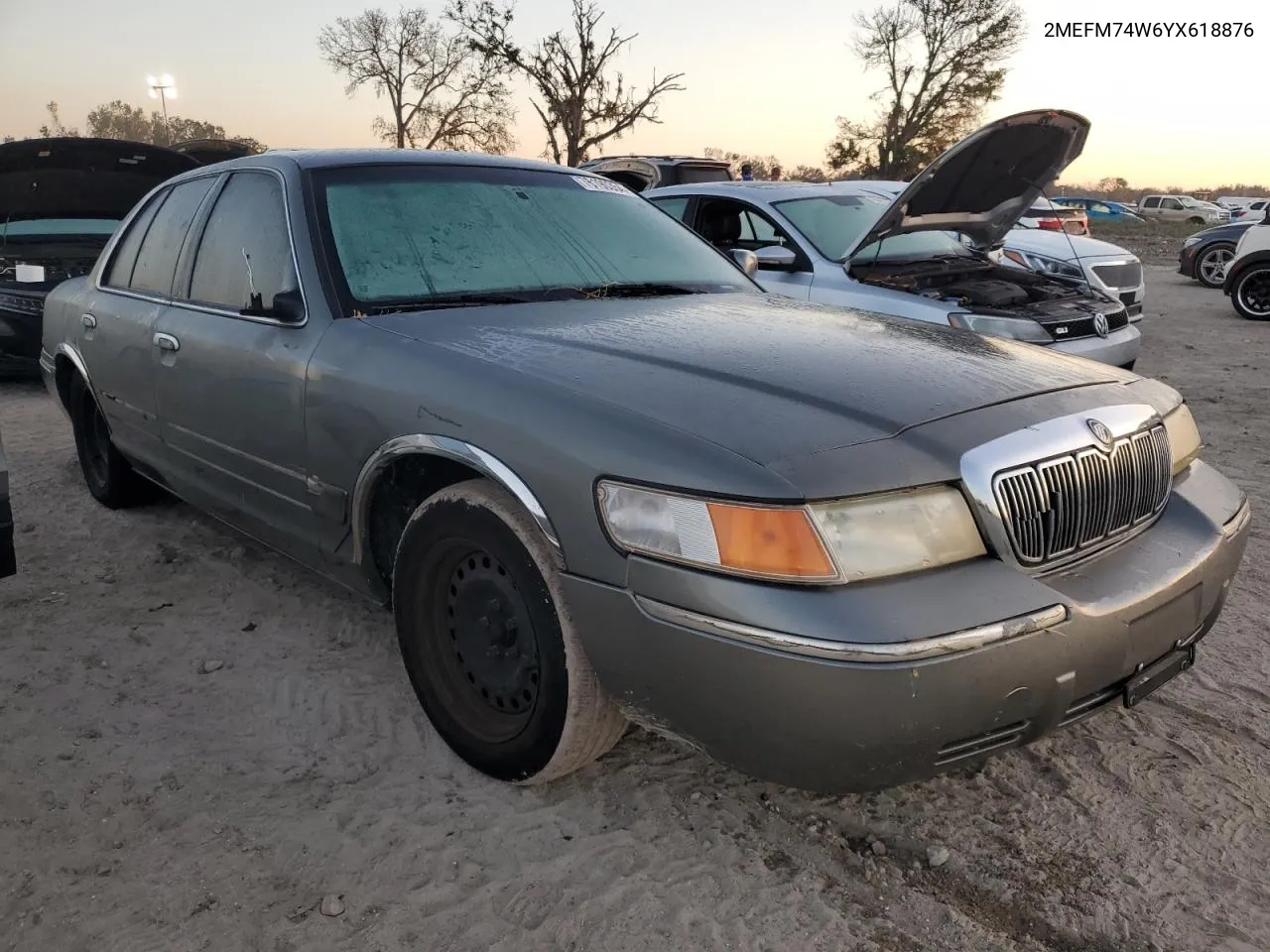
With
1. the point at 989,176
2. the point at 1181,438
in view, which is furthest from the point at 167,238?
the point at 989,176

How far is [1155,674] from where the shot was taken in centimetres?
207

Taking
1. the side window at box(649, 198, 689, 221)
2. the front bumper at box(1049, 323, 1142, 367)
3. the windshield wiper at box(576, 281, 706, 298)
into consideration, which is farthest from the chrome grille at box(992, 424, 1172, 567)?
the side window at box(649, 198, 689, 221)

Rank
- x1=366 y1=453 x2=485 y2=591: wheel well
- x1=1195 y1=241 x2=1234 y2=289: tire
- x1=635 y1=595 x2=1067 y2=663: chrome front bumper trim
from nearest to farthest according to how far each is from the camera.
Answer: x1=635 y1=595 x2=1067 y2=663: chrome front bumper trim
x1=366 y1=453 x2=485 y2=591: wheel well
x1=1195 y1=241 x2=1234 y2=289: tire

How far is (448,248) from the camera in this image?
113 inches

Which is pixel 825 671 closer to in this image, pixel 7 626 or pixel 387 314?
pixel 387 314

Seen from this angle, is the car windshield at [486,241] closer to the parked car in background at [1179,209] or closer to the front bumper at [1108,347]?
the front bumper at [1108,347]

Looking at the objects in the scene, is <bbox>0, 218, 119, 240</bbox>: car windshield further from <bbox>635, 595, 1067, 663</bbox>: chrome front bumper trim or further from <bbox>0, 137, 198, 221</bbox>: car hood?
<bbox>635, 595, 1067, 663</bbox>: chrome front bumper trim

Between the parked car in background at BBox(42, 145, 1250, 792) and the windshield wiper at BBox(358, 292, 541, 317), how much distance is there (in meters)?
0.01

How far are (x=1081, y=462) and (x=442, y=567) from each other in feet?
5.02

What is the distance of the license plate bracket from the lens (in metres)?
2.02

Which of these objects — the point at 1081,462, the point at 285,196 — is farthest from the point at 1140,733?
the point at 285,196

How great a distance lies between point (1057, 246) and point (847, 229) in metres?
4.33

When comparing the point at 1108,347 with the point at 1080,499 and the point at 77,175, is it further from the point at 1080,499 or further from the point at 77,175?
the point at 77,175

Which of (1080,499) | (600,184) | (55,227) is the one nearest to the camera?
(1080,499)
